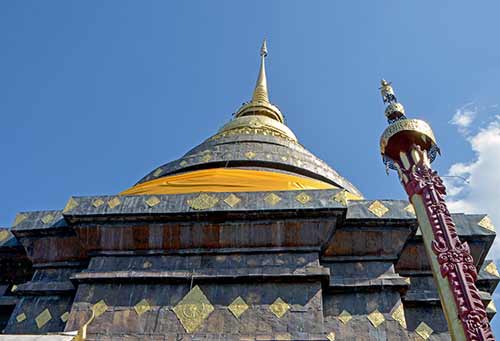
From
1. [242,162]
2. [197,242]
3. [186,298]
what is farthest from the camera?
[242,162]

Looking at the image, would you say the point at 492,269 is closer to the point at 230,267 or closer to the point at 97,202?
the point at 230,267

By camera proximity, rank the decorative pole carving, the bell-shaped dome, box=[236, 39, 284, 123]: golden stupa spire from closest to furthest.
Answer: the decorative pole carving → the bell-shaped dome → box=[236, 39, 284, 123]: golden stupa spire

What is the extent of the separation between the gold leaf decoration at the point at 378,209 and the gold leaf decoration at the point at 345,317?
1682mm

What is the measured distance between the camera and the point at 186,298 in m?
8.60

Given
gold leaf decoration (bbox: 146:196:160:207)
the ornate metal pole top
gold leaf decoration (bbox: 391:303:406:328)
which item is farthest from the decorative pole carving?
gold leaf decoration (bbox: 146:196:160:207)

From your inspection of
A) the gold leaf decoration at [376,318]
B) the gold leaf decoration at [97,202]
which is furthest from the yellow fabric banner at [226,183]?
the gold leaf decoration at [376,318]

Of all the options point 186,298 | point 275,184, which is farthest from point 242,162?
point 186,298

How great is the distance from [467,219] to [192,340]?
5.01m

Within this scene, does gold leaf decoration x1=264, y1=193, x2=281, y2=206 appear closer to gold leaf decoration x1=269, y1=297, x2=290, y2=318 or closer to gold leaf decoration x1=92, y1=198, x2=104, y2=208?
gold leaf decoration x1=269, y1=297, x2=290, y2=318

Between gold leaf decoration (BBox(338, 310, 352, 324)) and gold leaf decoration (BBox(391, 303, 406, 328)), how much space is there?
2.02ft

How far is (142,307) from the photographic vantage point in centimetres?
853

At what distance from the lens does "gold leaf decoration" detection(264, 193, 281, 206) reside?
933 centimetres

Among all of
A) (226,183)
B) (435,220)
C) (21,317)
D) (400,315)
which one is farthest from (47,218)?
(435,220)

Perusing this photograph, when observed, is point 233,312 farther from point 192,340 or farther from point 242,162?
point 242,162
